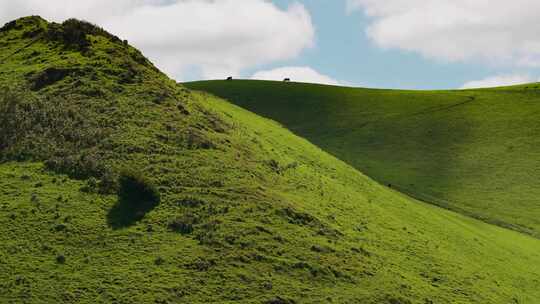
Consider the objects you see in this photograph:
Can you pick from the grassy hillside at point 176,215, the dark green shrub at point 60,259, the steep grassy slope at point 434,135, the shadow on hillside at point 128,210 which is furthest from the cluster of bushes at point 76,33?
the steep grassy slope at point 434,135

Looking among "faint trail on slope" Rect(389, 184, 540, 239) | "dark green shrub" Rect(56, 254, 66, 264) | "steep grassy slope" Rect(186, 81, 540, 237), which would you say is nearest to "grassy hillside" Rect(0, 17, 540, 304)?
"dark green shrub" Rect(56, 254, 66, 264)

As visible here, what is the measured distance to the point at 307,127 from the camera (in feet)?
327

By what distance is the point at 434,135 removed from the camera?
93.0 m

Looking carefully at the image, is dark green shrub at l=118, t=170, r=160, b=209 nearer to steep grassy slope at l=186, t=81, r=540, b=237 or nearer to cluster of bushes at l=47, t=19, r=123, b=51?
cluster of bushes at l=47, t=19, r=123, b=51

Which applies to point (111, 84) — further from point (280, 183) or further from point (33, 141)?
point (280, 183)

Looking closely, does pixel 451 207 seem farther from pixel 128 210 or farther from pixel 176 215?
pixel 128 210

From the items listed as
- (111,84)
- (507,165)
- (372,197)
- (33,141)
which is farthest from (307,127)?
(33,141)

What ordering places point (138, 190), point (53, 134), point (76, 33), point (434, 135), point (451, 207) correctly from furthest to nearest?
point (434, 135), point (451, 207), point (76, 33), point (53, 134), point (138, 190)

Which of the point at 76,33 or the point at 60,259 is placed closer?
the point at 60,259

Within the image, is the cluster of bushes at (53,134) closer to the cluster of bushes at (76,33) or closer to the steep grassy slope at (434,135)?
the cluster of bushes at (76,33)

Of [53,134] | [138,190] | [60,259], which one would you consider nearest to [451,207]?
[138,190]

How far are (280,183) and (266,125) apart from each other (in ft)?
77.9

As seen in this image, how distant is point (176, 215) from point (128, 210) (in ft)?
8.23

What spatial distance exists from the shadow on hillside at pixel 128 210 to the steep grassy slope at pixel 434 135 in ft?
134
